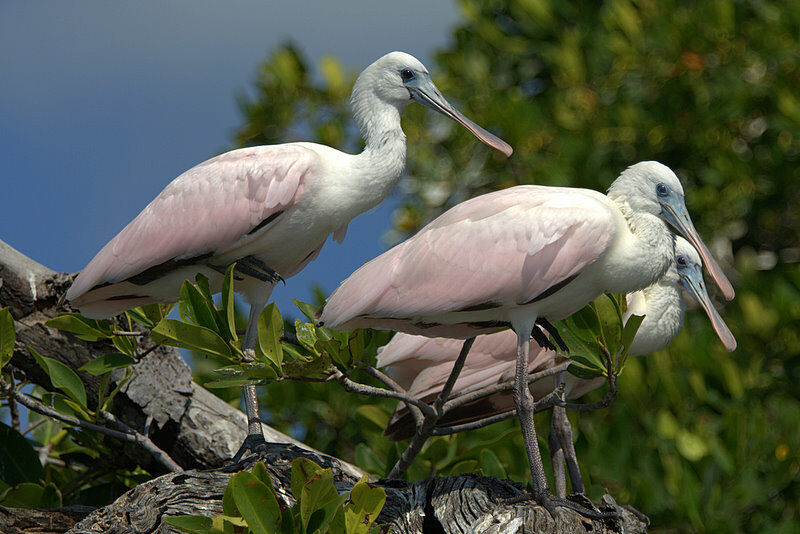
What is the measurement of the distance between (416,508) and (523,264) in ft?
3.58

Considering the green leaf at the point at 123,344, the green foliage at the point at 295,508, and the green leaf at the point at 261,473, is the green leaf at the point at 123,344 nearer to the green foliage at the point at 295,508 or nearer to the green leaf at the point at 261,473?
the green foliage at the point at 295,508

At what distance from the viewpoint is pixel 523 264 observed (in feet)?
14.0

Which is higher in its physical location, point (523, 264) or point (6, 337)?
point (6, 337)

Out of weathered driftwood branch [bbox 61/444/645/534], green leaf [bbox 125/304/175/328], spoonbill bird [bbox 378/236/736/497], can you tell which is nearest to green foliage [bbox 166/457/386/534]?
weathered driftwood branch [bbox 61/444/645/534]

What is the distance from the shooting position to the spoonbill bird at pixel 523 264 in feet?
13.9

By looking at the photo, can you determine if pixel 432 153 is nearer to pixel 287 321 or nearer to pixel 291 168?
pixel 287 321

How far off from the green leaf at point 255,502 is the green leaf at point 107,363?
1.50 meters

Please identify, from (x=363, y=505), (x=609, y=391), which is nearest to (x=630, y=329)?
(x=609, y=391)

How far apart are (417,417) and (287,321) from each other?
169cm

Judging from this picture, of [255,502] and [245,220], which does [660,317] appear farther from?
[255,502]

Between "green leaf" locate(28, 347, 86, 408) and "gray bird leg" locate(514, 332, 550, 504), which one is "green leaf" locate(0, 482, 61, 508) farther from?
"gray bird leg" locate(514, 332, 550, 504)

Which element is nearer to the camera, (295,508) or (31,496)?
(295,508)

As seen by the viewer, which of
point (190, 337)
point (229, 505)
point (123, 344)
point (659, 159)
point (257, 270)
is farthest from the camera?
point (659, 159)

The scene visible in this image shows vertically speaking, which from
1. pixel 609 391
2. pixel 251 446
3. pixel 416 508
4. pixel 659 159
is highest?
pixel 251 446
